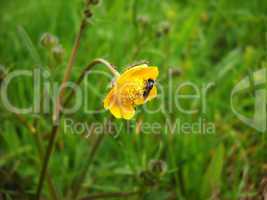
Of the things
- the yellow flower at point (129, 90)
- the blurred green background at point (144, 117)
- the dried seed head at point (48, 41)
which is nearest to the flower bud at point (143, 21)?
the blurred green background at point (144, 117)

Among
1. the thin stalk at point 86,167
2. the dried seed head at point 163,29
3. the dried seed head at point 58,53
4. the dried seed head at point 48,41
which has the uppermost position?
the dried seed head at point 163,29

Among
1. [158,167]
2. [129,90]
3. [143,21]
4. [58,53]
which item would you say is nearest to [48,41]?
[58,53]

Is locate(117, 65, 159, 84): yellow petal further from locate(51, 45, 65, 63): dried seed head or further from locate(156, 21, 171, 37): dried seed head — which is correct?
locate(156, 21, 171, 37): dried seed head

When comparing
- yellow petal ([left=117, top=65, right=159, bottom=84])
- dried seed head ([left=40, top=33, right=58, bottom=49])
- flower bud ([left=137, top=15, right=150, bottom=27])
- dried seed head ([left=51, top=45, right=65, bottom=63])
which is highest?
flower bud ([left=137, top=15, right=150, bottom=27])

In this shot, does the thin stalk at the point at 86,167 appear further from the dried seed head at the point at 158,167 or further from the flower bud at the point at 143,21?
the flower bud at the point at 143,21

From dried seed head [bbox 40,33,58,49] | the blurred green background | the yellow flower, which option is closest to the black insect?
the yellow flower

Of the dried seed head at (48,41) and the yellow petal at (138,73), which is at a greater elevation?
the dried seed head at (48,41)

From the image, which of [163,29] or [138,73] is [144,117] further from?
[138,73]
